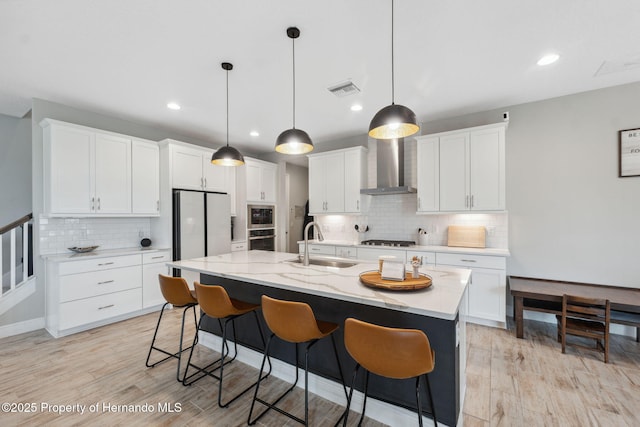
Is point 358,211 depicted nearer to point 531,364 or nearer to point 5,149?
point 531,364

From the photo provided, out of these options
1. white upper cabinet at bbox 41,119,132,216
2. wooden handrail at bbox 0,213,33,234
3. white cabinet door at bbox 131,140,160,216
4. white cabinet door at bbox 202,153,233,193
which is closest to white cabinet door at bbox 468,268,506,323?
white cabinet door at bbox 202,153,233,193

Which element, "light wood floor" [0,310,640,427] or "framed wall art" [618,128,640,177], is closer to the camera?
"light wood floor" [0,310,640,427]

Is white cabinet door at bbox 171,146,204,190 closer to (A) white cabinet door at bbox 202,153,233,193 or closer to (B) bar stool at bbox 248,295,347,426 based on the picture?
(A) white cabinet door at bbox 202,153,233,193

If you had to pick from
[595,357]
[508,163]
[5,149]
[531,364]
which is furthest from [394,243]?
[5,149]

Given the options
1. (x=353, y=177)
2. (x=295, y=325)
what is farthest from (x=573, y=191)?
(x=295, y=325)

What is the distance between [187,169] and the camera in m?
4.45

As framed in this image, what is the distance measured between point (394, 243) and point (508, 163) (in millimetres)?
1862

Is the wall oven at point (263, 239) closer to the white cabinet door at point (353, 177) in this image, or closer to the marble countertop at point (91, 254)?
the marble countertop at point (91, 254)

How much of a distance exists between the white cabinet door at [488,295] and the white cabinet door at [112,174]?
187 inches

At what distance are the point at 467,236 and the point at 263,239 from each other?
3.72 meters

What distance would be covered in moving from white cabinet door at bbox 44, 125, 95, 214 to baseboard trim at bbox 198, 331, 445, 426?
2793 millimetres

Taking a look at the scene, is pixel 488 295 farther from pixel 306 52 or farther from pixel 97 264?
pixel 97 264

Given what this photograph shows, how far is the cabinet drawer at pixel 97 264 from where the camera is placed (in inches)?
128

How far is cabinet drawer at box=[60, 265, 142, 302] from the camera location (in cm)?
323
